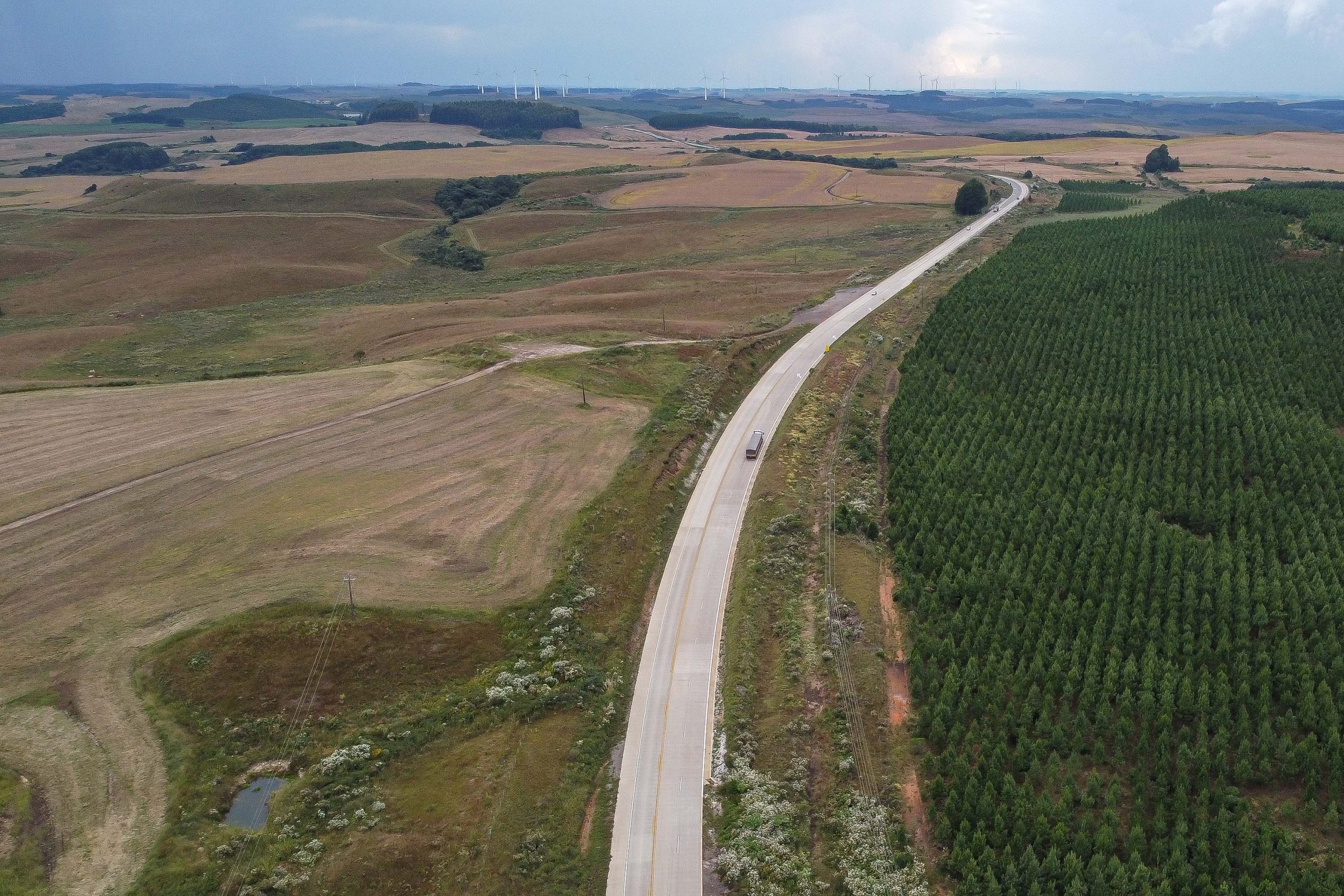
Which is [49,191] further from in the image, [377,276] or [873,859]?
[873,859]

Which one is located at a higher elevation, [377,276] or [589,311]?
[589,311]

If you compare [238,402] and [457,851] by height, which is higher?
[238,402]

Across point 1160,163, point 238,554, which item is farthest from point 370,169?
point 1160,163

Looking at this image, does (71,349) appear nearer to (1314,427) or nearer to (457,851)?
(457,851)

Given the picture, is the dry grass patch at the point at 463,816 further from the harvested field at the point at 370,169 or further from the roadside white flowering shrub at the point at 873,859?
the harvested field at the point at 370,169

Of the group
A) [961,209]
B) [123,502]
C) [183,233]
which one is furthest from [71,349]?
[961,209]
